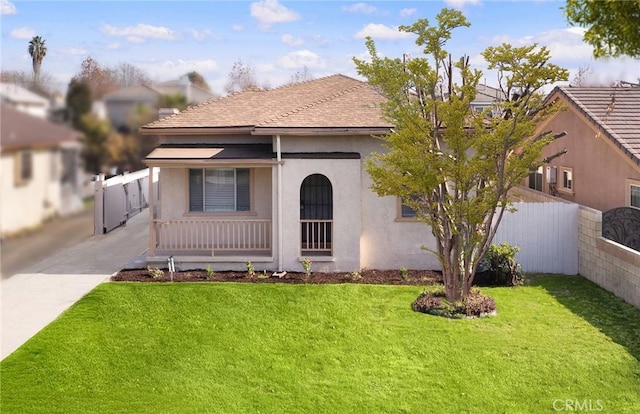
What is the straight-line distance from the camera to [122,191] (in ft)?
70.0

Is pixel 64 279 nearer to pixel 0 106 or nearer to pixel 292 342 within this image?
pixel 292 342

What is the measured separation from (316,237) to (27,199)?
15401mm

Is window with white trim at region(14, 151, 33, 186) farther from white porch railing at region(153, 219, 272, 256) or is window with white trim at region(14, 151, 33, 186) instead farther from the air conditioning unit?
the air conditioning unit

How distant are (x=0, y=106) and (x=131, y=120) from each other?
31 cm

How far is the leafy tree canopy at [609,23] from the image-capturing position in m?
7.84

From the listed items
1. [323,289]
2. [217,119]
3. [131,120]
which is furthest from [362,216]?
[131,120]

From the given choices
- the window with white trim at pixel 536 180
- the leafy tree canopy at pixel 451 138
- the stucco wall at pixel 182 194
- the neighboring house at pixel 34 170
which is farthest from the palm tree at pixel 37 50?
the window with white trim at pixel 536 180

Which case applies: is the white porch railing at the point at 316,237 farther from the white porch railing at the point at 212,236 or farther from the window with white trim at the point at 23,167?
the window with white trim at the point at 23,167

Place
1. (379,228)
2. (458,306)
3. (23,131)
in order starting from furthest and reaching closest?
(379,228), (458,306), (23,131)

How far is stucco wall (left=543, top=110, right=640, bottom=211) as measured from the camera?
17000mm

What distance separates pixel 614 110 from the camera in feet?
61.4

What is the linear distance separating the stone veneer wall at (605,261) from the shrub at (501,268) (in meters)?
1.81

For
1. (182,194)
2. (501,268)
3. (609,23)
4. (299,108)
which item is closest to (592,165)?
(501,268)

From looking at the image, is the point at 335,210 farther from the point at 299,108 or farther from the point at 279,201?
the point at 299,108
